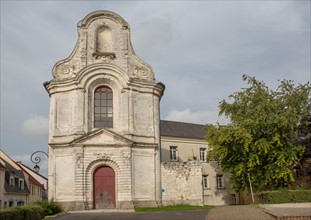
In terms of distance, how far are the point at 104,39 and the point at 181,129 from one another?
22.0 metres

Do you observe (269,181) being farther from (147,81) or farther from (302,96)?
(147,81)

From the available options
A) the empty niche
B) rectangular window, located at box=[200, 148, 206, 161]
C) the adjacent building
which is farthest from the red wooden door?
rectangular window, located at box=[200, 148, 206, 161]

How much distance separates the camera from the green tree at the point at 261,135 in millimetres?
30047

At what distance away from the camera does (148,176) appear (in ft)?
99.0

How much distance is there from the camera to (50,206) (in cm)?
2609

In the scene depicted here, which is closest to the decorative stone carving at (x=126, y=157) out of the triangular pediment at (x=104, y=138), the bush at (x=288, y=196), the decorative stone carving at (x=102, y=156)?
the triangular pediment at (x=104, y=138)

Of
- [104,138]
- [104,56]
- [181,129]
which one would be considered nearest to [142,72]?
[104,56]

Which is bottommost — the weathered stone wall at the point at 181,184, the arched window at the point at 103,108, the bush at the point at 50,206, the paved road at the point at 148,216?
the paved road at the point at 148,216

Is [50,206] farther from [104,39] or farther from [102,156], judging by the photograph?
[104,39]

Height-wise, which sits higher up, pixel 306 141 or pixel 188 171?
pixel 306 141

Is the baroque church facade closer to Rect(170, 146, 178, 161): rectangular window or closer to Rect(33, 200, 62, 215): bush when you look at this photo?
Rect(33, 200, 62, 215): bush

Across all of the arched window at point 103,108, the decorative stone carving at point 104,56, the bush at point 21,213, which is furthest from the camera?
the decorative stone carving at point 104,56

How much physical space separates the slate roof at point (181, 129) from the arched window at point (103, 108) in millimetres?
18125

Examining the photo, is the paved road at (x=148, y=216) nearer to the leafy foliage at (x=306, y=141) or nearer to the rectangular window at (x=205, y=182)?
the leafy foliage at (x=306, y=141)
